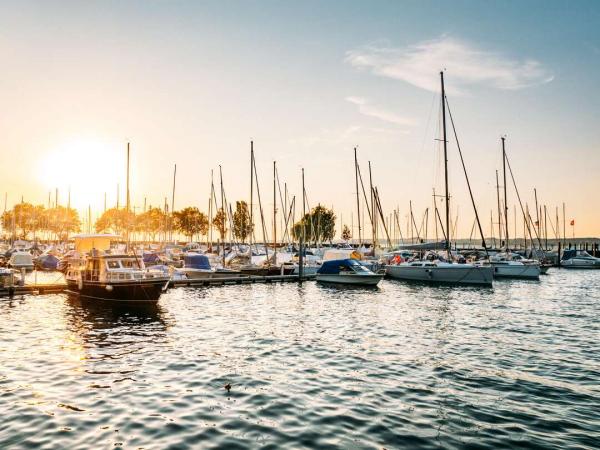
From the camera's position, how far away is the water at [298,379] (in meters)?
10.3

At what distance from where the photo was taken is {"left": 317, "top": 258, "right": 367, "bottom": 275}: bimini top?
4933cm

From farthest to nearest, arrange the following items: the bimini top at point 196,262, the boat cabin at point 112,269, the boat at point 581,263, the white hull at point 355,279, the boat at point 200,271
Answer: the boat at point 581,263
the bimini top at point 196,262
the boat at point 200,271
the white hull at point 355,279
the boat cabin at point 112,269

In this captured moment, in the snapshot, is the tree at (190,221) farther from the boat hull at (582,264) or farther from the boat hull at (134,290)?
the boat hull at (134,290)

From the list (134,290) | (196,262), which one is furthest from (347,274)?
(134,290)

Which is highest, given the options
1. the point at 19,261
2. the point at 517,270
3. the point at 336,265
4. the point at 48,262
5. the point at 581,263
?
the point at 19,261

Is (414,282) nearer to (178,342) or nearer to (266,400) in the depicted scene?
(178,342)

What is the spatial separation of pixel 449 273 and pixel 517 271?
14980mm

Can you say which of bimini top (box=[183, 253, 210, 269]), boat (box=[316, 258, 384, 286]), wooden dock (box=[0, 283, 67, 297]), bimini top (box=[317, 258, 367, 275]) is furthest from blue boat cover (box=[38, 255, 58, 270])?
bimini top (box=[317, 258, 367, 275])

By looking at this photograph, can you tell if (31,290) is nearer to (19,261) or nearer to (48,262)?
(19,261)

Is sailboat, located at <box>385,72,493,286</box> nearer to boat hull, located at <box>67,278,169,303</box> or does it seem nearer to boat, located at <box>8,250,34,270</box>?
boat hull, located at <box>67,278,169,303</box>

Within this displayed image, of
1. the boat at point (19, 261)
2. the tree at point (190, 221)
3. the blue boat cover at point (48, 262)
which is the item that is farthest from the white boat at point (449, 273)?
the tree at point (190, 221)

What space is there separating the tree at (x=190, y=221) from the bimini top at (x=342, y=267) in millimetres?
112298

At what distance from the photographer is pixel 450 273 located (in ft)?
165

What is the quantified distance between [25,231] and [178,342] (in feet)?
504
